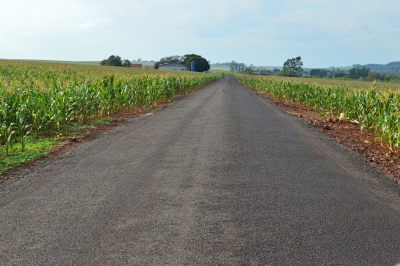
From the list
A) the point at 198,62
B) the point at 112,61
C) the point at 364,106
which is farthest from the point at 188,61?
the point at 364,106

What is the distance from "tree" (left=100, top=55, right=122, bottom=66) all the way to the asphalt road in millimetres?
117035

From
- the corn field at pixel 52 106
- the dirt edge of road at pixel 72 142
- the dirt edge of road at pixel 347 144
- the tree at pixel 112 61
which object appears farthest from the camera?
the tree at pixel 112 61

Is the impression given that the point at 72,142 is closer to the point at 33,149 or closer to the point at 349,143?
the point at 33,149

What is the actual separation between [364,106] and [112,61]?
113426 millimetres

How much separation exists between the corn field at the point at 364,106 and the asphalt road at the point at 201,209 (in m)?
2.64

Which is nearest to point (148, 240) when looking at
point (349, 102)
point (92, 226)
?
point (92, 226)

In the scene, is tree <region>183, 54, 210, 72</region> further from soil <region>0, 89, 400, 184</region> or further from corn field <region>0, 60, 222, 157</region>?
soil <region>0, 89, 400, 184</region>

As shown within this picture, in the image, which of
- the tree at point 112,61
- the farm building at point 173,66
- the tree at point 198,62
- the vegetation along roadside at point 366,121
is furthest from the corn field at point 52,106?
the tree at point 198,62

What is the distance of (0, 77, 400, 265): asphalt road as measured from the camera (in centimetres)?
436

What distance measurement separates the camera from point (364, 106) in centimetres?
1574

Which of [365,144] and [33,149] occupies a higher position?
[33,149]

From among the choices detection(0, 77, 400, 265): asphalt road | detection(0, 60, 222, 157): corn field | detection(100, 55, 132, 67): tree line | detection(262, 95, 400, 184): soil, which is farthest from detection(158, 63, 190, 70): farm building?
detection(0, 77, 400, 265): asphalt road

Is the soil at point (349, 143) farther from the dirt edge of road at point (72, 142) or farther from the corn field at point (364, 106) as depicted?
the corn field at point (364, 106)

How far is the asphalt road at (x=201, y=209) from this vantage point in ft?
14.3
